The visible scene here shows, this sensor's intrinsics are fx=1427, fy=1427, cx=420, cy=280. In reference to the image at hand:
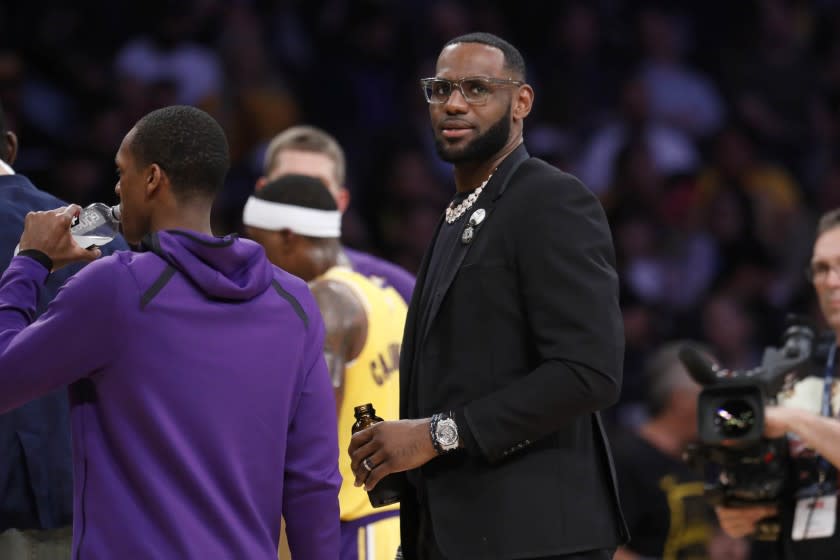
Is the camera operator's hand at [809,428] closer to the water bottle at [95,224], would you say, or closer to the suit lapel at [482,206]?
the suit lapel at [482,206]

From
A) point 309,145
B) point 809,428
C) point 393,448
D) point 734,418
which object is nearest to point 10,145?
point 393,448

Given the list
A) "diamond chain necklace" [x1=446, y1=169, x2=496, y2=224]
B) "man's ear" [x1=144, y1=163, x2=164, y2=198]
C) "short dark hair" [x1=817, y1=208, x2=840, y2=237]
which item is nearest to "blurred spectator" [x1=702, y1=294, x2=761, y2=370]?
"short dark hair" [x1=817, y1=208, x2=840, y2=237]

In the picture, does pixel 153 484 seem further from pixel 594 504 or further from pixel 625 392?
pixel 625 392

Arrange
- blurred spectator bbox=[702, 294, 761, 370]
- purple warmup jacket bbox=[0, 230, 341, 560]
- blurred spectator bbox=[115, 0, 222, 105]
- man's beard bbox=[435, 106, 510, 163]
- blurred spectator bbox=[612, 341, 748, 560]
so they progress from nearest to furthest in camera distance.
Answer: purple warmup jacket bbox=[0, 230, 341, 560] < man's beard bbox=[435, 106, 510, 163] < blurred spectator bbox=[612, 341, 748, 560] < blurred spectator bbox=[702, 294, 761, 370] < blurred spectator bbox=[115, 0, 222, 105]

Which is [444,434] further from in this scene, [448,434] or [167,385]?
[167,385]

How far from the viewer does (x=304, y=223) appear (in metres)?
4.59

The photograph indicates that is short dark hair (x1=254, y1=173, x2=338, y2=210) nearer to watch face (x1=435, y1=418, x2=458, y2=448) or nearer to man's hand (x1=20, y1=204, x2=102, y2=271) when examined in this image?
man's hand (x1=20, y1=204, x2=102, y2=271)

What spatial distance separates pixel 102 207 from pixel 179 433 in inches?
23.5

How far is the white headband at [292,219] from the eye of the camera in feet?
15.0

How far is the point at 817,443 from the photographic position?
13.0ft

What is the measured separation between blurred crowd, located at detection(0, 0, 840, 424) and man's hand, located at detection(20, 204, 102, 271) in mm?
4471

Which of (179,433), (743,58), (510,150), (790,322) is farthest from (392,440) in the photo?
(743,58)

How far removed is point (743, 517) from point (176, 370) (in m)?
2.04

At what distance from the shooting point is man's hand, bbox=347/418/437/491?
305 centimetres
